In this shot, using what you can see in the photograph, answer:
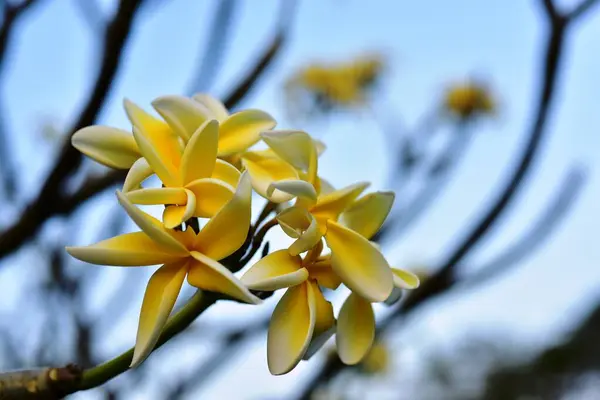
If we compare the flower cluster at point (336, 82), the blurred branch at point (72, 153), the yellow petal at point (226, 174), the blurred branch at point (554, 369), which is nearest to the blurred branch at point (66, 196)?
the blurred branch at point (72, 153)

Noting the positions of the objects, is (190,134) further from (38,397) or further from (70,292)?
(70,292)

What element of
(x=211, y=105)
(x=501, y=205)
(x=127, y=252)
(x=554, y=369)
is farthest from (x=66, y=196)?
(x=554, y=369)

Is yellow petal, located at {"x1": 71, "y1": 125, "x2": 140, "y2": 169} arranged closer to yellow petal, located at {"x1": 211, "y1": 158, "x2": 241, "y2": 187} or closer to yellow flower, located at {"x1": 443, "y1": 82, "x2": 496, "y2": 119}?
yellow petal, located at {"x1": 211, "y1": 158, "x2": 241, "y2": 187}

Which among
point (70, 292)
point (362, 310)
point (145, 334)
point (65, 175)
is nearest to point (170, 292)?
point (145, 334)

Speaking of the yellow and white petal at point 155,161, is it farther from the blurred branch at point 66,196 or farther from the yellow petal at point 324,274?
the blurred branch at point 66,196

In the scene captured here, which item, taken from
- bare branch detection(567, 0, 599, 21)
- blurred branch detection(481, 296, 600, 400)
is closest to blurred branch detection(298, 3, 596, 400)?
bare branch detection(567, 0, 599, 21)
